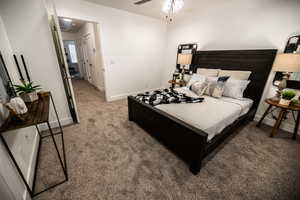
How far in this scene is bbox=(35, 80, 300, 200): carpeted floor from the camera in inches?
50.8

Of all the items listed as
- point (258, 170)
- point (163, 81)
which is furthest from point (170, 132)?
point (163, 81)

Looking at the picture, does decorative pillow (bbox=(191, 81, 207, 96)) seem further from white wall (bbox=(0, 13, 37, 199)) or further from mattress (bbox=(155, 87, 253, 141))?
white wall (bbox=(0, 13, 37, 199))

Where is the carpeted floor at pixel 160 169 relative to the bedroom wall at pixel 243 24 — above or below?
below

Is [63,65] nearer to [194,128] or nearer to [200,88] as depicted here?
[194,128]

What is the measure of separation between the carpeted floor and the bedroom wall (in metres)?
1.08

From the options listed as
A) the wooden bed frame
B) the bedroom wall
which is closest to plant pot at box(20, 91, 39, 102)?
the wooden bed frame

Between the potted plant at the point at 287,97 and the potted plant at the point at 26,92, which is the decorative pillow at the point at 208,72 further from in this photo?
the potted plant at the point at 26,92

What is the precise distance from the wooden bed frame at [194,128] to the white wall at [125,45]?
1.57 m

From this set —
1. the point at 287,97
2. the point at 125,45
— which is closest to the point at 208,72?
the point at 287,97

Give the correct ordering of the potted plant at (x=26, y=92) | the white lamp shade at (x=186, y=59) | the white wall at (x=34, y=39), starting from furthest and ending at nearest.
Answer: the white lamp shade at (x=186, y=59)
the white wall at (x=34, y=39)
the potted plant at (x=26, y=92)

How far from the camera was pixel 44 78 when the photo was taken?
6.99ft

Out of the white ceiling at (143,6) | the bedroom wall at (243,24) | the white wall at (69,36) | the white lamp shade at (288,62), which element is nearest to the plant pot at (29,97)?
the white ceiling at (143,6)

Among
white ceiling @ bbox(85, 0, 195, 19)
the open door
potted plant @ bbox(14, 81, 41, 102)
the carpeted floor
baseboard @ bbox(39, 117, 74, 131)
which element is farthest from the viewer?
white ceiling @ bbox(85, 0, 195, 19)

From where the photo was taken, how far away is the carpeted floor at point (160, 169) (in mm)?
1290
